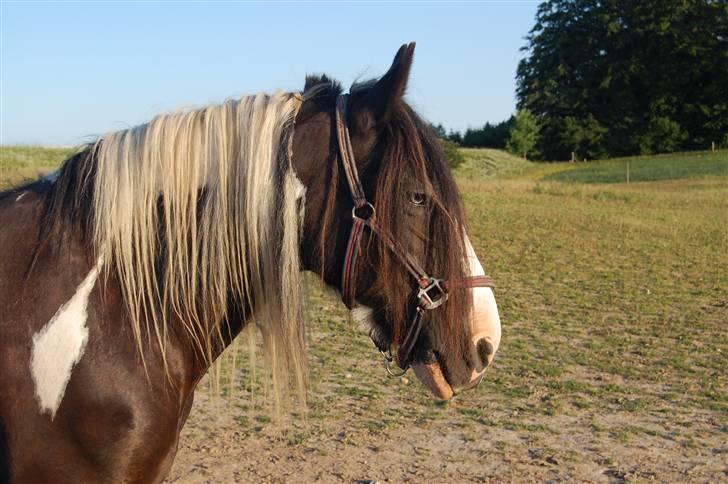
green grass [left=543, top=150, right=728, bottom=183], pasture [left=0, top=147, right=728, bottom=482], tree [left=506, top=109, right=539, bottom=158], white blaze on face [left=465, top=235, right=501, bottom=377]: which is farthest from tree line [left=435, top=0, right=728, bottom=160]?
white blaze on face [left=465, top=235, right=501, bottom=377]

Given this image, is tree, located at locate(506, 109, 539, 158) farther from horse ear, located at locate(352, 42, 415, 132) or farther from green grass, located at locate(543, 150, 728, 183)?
horse ear, located at locate(352, 42, 415, 132)

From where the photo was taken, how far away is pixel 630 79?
5531cm

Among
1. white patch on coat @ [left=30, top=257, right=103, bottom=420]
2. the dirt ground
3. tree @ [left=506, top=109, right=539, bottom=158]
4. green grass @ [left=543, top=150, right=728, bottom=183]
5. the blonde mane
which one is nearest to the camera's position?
white patch on coat @ [left=30, top=257, right=103, bottom=420]

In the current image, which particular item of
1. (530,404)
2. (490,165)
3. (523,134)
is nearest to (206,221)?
(530,404)

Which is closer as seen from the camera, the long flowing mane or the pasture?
the long flowing mane

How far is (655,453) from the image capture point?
4621 millimetres

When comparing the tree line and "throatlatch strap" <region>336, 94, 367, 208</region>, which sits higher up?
the tree line

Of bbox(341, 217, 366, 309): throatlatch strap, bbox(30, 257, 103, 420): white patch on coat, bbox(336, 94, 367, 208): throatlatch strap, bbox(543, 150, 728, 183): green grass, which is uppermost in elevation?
bbox(336, 94, 367, 208): throatlatch strap

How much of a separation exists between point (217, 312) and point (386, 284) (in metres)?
0.50

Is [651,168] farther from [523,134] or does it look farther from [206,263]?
[206,263]

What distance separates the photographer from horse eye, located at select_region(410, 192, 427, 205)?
199cm

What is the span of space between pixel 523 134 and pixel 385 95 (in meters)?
51.4

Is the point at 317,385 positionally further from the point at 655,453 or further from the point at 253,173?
the point at 253,173

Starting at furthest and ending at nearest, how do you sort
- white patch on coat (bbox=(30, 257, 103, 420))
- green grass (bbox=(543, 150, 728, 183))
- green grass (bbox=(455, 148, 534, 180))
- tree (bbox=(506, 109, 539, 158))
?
tree (bbox=(506, 109, 539, 158)) → green grass (bbox=(455, 148, 534, 180)) → green grass (bbox=(543, 150, 728, 183)) → white patch on coat (bbox=(30, 257, 103, 420))
